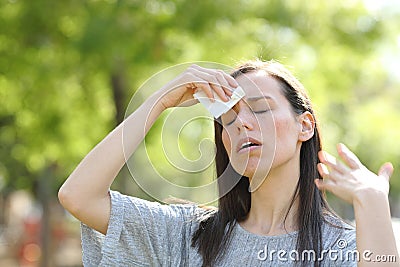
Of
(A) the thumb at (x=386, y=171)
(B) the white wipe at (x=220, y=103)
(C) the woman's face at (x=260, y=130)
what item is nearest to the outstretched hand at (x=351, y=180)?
(A) the thumb at (x=386, y=171)

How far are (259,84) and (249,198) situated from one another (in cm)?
39

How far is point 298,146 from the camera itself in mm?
2527

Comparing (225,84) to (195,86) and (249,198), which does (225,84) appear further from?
(249,198)

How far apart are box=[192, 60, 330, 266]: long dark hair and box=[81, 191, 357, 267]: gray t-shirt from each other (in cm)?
3

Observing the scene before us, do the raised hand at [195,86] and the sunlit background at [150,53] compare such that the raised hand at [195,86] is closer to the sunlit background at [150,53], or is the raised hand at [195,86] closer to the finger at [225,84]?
the finger at [225,84]

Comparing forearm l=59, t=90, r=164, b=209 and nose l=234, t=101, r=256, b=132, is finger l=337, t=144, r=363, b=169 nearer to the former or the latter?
nose l=234, t=101, r=256, b=132

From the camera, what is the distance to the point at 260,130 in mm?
2410

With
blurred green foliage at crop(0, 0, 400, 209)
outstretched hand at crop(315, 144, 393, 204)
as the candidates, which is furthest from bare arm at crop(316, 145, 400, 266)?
blurred green foliage at crop(0, 0, 400, 209)

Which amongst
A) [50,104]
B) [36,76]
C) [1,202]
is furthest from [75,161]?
[1,202]

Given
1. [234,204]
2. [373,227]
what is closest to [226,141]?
[234,204]

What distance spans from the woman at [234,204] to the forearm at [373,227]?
0.77ft

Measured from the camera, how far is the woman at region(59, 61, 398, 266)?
239 centimetres

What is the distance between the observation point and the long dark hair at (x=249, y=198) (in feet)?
7.91

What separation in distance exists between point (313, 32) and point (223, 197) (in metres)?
6.44
